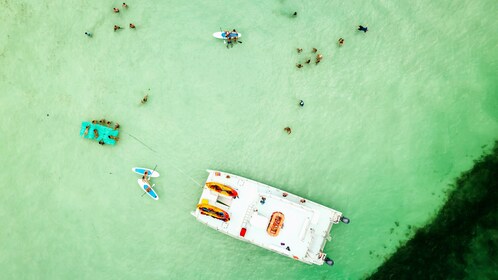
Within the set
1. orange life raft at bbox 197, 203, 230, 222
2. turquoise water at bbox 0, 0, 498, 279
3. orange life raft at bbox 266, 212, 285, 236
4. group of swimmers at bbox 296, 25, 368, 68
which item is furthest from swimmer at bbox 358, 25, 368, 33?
orange life raft at bbox 197, 203, 230, 222

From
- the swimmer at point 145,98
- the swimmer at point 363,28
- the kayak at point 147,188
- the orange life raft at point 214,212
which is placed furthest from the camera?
the swimmer at point 145,98

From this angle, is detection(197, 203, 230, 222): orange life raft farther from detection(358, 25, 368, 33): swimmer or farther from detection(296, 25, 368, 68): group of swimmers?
detection(358, 25, 368, 33): swimmer

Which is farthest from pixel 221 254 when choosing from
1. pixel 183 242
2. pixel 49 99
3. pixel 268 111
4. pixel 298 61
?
pixel 49 99

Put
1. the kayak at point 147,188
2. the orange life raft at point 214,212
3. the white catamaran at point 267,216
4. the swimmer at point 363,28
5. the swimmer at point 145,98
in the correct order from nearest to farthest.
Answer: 1. the white catamaran at point 267,216
2. the orange life raft at point 214,212
3. the swimmer at point 363,28
4. the kayak at point 147,188
5. the swimmer at point 145,98

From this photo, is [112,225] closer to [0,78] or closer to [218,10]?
[0,78]

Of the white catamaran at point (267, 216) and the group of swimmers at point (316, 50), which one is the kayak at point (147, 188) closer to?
the white catamaran at point (267, 216)

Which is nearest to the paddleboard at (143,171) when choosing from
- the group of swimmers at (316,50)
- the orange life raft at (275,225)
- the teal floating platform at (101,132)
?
the teal floating platform at (101,132)

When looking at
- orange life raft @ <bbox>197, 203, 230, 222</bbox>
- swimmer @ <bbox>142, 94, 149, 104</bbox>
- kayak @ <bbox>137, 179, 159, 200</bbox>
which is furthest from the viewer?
swimmer @ <bbox>142, 94, 149, 104</bbox>

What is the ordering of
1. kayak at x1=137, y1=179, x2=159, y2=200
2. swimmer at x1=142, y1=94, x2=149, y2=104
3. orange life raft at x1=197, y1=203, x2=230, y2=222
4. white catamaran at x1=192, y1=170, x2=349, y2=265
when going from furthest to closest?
swimmer at x1=142, y1=94, x2=149, y2=104, kayak at x1=137, y1=179, x2=159, y2=200, orange life raft at x1=197, y1=203, x2=230, y2=222, white catamaran at x1=192, y1=170, x2=349, y2=265

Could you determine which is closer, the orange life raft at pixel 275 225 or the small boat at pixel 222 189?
the orange life raft at pixel 275 225
